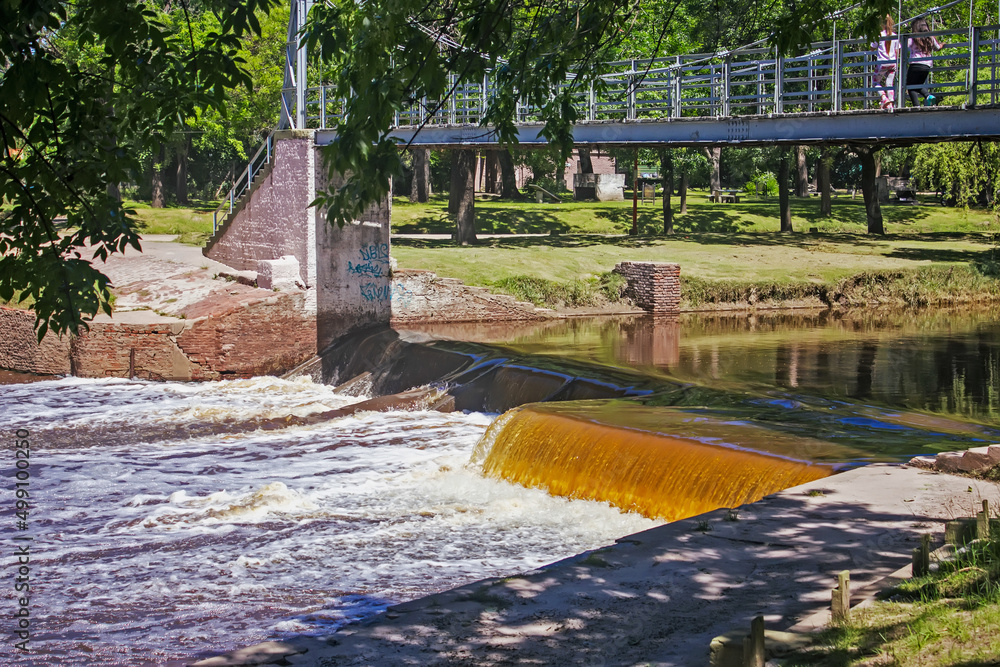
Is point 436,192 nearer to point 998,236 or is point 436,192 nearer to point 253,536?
point 998,236

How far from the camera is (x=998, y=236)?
3466 cm

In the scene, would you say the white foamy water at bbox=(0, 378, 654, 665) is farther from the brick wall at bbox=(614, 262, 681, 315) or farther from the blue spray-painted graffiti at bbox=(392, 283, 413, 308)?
the brick wall at bbox=(614, 262, 681, 315)

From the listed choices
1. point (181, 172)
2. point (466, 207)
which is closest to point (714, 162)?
point (466, 207)

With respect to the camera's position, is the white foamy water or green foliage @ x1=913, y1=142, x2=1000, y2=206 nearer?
the white foamy water

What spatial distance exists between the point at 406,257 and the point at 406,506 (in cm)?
1826

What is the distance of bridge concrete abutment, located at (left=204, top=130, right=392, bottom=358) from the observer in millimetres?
21984

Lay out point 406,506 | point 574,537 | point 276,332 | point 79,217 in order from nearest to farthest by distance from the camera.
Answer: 1. point 79,217
2. point 574,537
3. point 406,506
4. point 276,332

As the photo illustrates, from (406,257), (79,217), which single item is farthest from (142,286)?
(79,217)

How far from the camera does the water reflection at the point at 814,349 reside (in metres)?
15.8

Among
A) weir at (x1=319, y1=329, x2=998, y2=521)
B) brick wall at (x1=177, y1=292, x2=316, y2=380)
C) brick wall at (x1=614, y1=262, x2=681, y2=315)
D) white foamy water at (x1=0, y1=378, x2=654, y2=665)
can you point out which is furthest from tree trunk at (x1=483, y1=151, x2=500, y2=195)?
white foamy water at (x1=0, y1=378, x2=654, y2=665)

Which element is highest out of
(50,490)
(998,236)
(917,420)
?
(998,236)

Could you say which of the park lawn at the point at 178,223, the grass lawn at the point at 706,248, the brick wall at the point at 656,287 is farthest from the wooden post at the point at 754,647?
the park lawn at the point at 178,223

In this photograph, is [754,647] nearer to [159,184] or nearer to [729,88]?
[729,88]

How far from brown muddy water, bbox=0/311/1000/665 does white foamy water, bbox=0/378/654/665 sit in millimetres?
31
